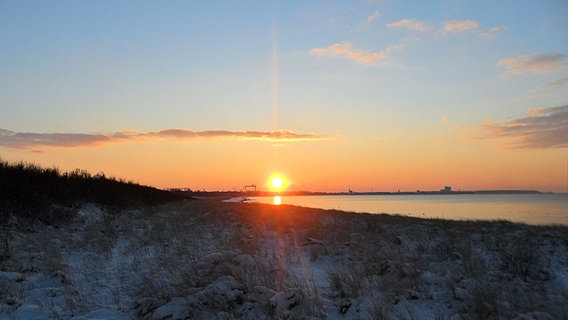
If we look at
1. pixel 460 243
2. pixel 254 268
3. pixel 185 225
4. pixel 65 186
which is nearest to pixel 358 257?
pixel 254 268

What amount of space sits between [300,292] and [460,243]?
31.2ft

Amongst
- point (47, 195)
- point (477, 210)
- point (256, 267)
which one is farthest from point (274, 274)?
point (477, 210)

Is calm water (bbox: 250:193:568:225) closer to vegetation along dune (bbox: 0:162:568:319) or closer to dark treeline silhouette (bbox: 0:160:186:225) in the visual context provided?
vegetation along dune (bbox: 0:162:568:319)

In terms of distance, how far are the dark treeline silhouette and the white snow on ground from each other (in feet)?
3.49

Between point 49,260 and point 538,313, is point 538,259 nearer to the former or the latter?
point 538,313

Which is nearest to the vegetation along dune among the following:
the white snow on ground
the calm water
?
the white snow on ground

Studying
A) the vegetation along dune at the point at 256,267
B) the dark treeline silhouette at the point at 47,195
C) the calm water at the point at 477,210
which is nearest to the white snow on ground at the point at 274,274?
the vegetation along dune at the point at 256,267

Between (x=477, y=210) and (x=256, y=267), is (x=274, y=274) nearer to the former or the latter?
(x=256, y=267)

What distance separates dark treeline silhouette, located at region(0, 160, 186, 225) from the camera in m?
14.9

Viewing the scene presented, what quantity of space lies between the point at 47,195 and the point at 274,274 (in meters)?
13.3

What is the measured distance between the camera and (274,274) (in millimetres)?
8828

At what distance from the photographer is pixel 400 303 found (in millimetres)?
6988

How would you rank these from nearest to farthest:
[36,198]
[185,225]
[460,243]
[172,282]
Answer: [172,282] < [460,243] < [36,198] < [185,225]

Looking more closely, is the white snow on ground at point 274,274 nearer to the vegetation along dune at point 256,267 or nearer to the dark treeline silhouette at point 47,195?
the vegetation along dune at point 256,267
